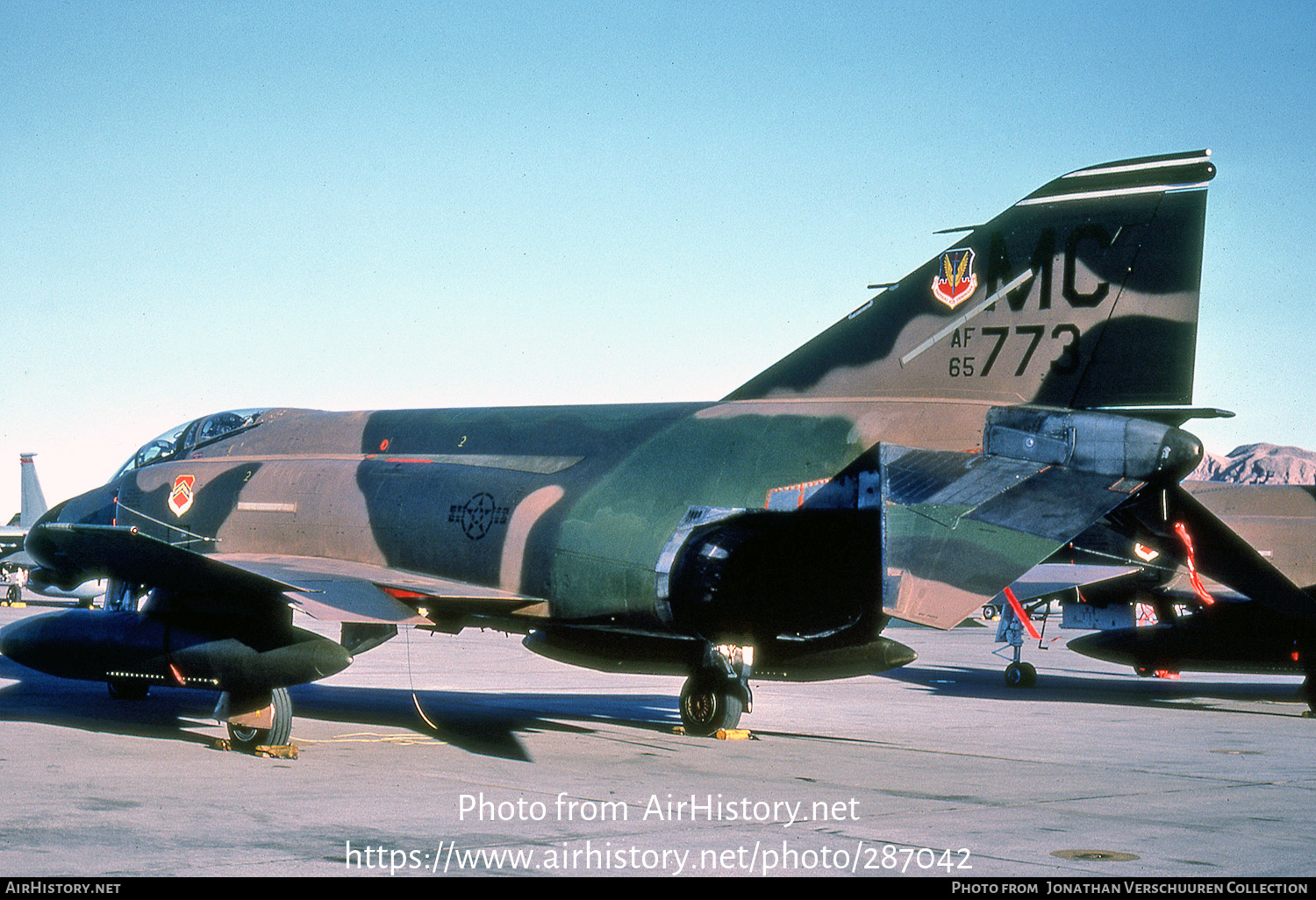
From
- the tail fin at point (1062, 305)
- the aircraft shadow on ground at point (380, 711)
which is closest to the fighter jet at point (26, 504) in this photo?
the aircraft shadow on ground at point (380, 711)

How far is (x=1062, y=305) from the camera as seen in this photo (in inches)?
420

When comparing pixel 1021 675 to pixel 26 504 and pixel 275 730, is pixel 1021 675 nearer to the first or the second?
pixel 275 730

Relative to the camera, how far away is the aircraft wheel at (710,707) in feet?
45.0

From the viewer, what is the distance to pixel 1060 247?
1075 cm

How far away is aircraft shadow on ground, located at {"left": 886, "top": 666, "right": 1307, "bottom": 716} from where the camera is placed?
19672mm

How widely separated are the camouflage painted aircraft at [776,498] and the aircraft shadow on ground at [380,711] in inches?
46.8

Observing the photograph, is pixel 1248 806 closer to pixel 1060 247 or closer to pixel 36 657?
pixel 1060 247

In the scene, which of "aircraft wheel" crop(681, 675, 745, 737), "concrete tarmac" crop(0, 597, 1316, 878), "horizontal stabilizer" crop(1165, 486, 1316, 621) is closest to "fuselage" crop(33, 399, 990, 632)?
"horizontal stabilizer" crop(1165, 486, 1316, 621)

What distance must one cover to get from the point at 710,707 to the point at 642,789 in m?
3.87

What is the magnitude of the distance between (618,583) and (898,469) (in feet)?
9.33

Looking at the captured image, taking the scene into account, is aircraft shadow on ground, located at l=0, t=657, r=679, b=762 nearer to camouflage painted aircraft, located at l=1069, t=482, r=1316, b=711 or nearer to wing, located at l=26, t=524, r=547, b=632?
wing, located at l=26, t=524, r=547, b=632

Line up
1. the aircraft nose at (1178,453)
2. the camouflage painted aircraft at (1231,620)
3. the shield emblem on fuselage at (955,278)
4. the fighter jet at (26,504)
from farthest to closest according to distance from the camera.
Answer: the fighter jet at (26,504), the camouflage painted aircraft at (1231,620), the shield emblem on fuselage at (955,278), the aircraft nose at (1178,453)

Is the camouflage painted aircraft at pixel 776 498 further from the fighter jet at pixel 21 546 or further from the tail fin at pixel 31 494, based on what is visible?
the tail fin at pixel 31 494

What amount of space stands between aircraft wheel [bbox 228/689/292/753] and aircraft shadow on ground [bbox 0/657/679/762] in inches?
39.4
